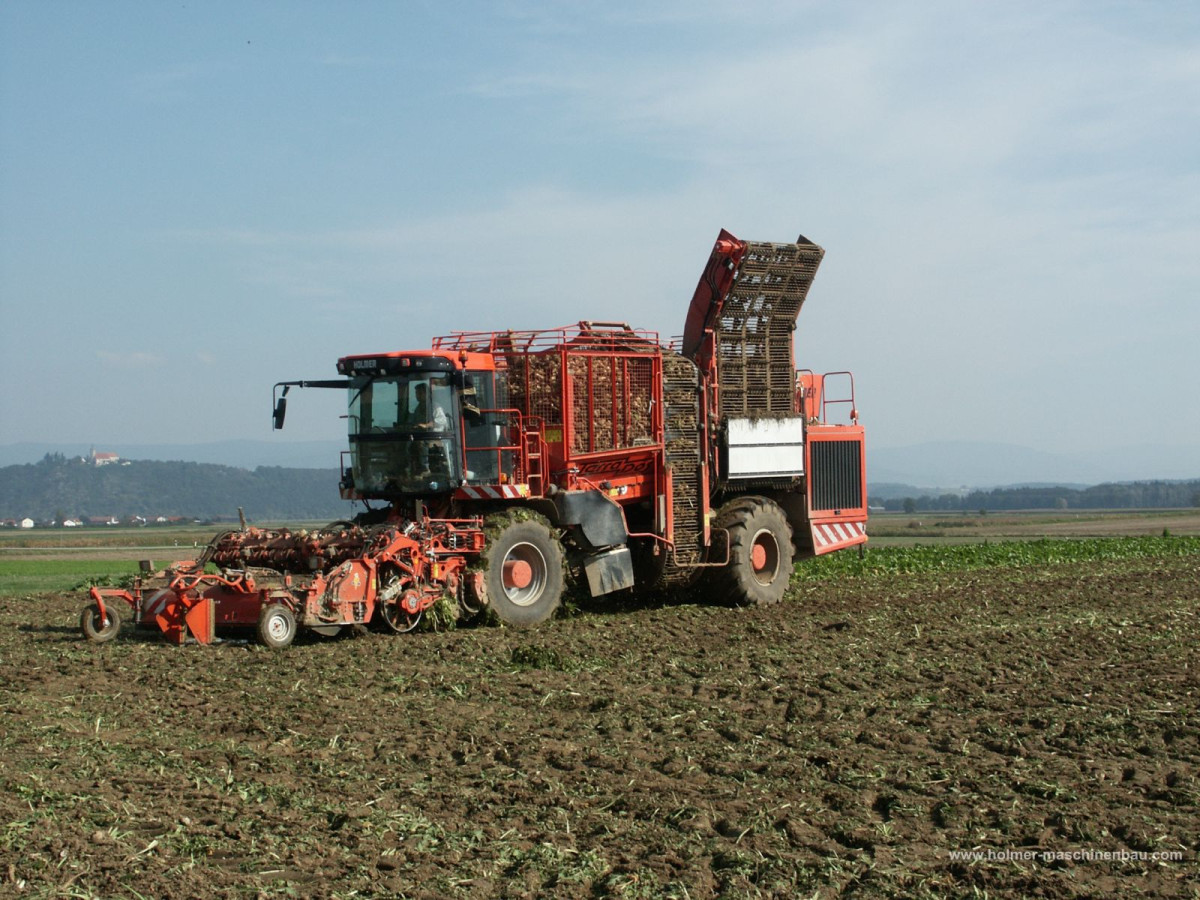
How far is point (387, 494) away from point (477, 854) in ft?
29.7

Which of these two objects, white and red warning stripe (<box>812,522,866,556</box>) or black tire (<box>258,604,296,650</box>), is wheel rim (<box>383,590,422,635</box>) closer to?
black tire (<box>258,604,296,650</box>)

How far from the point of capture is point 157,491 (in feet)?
534

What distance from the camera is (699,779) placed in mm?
7480

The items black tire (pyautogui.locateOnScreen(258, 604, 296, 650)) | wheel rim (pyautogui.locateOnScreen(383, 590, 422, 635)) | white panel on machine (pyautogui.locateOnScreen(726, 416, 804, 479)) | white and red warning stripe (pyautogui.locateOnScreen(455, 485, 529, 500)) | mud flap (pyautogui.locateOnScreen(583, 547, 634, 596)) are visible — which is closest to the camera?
black tire (pyautogui.locateOnScreen(258, 604, 296, 650))

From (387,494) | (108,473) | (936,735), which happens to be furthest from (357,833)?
(108,473)

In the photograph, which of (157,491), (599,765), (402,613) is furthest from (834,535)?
(157,491)

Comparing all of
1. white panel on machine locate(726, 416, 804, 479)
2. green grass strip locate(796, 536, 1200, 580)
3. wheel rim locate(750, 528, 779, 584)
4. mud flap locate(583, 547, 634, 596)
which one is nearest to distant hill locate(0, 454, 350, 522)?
green grass strip locate(796, 536, 1200, 580)

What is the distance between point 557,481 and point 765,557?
4082mm

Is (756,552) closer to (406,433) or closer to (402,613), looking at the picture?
(406,433)

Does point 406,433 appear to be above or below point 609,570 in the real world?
above

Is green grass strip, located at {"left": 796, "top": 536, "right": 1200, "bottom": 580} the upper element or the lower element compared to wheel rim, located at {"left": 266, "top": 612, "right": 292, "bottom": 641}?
lower

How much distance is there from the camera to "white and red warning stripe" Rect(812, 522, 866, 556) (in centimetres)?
1852

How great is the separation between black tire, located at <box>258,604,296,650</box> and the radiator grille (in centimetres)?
838

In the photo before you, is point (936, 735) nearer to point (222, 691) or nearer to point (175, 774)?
point (175, 774)
